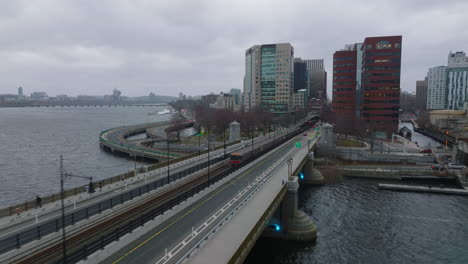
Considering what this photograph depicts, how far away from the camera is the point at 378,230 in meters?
38.2

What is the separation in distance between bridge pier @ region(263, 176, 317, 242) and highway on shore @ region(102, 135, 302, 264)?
18.2 feet

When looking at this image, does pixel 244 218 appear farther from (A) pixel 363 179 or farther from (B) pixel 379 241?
(A) pixel 363 179

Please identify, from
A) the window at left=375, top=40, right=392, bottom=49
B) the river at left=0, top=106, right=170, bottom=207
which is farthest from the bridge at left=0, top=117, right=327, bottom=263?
the window at left=375, top=40, right=392, bottom=49

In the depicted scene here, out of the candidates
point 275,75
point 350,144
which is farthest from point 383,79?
point 275,75

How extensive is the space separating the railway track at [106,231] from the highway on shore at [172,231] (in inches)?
44.7

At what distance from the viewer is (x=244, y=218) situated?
83.9ft

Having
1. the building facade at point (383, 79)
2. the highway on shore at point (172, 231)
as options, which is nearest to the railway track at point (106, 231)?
the highway on shore at point (172, 231)

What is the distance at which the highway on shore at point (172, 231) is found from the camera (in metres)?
19.4

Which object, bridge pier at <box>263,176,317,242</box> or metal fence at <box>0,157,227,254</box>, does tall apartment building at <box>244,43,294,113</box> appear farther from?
metal fence at <box>0,157,227,254</box>

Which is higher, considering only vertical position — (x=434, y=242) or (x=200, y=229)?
(x=200, y=229)

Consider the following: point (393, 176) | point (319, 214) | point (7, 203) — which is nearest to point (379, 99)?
point (393, 176)

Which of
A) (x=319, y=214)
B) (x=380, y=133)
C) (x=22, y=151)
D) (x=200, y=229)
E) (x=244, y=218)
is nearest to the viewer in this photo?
(x=200, y=229)

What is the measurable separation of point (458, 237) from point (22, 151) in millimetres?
104404

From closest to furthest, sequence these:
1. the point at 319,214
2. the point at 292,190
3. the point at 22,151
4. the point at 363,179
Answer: the point at 292,190
the point at 319,214
the point at 363,179
the point at 22,151
